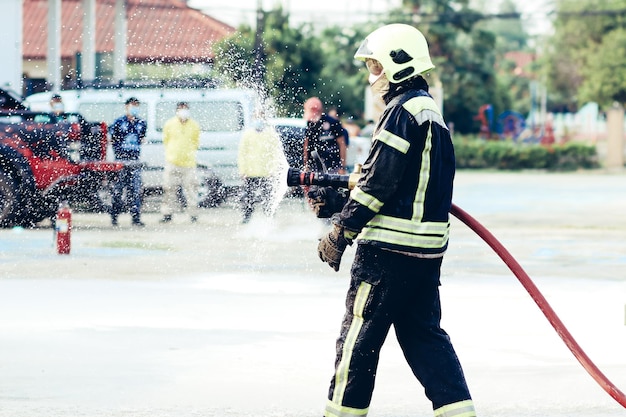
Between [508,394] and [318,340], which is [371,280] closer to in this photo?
[508,394]

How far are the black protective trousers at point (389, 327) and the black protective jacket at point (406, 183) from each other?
8cm

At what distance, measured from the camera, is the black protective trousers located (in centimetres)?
492

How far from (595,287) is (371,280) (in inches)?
255

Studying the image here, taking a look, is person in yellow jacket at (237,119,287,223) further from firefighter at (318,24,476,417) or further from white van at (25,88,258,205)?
firefighter at (318,24,476,417)

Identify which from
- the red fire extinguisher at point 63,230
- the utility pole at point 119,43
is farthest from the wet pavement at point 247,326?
the utility pole at point 119,43

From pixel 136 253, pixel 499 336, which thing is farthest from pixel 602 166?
pixel 499 336

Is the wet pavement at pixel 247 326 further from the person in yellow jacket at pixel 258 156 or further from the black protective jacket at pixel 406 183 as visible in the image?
the person in yellow jacket at pixel 258 156

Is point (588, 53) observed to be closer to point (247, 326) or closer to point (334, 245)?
point (247, 326)

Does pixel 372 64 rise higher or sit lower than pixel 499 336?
higher

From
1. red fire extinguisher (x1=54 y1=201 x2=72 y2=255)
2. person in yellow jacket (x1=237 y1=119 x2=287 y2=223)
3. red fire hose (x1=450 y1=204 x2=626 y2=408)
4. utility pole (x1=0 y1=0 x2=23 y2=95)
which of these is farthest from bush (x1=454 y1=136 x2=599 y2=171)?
red fire hose (x1=450 y1=204 x2=626 y2=408)

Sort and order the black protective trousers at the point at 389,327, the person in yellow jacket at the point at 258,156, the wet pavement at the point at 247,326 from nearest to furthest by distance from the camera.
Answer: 1. the black protective trousers at the point at 389,327
2. the wet pavement at the point at 247,326
3. the person in yellow jacket at the point at 258,156

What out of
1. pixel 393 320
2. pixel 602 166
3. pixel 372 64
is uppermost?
pixel 372 64

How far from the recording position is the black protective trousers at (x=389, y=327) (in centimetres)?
492

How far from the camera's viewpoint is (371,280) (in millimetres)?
4914
